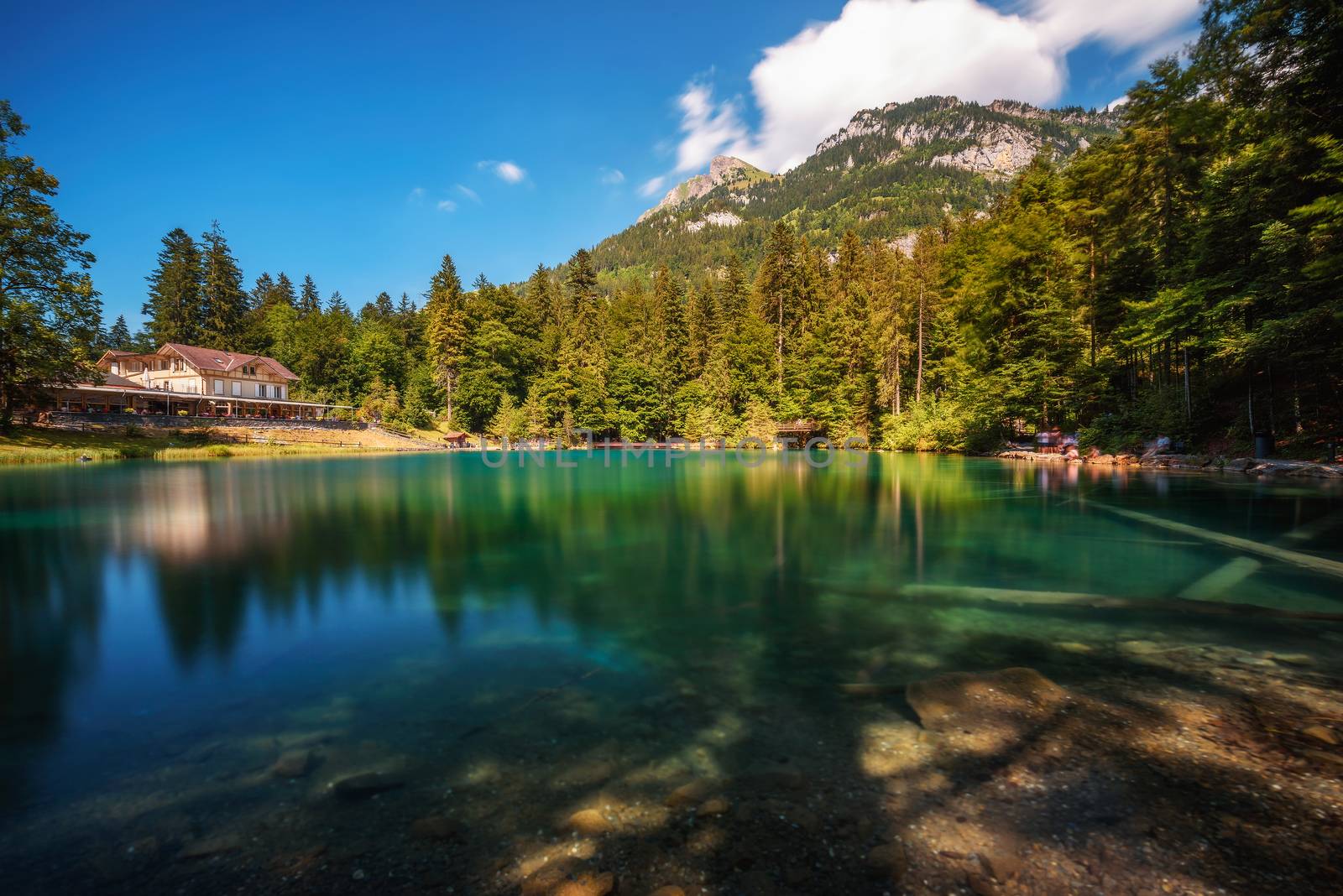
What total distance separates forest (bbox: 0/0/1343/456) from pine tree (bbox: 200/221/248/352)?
0.81 ft

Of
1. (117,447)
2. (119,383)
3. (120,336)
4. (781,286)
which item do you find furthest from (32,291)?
(120,336)

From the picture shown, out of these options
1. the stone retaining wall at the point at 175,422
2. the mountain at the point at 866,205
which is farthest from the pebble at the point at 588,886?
the mountain at the point at 866,205

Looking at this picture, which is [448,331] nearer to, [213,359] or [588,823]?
[213,359]

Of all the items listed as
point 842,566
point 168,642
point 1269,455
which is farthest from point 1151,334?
point 168,642

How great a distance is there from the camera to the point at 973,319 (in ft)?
136

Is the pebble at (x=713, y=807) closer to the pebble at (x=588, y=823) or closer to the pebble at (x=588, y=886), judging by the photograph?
the pebble at (x=588, y=823)

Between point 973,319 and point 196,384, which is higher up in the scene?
point 973,319

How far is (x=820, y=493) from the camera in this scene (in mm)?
18062

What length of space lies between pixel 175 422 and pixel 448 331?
23063 mm

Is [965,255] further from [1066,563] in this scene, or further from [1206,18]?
[1066,563]

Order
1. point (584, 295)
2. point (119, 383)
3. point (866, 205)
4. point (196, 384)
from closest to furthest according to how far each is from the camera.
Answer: point (119, 383)
point (196, 384)
point (584, 295)
point (866, 205)

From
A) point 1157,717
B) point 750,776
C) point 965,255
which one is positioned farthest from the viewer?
point 965,255

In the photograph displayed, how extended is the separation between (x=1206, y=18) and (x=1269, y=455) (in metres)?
14.8

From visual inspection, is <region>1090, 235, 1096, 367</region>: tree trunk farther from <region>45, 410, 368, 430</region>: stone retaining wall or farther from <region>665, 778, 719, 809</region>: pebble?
<region>45, 410, 368, 430</region>: stone retaining wall
